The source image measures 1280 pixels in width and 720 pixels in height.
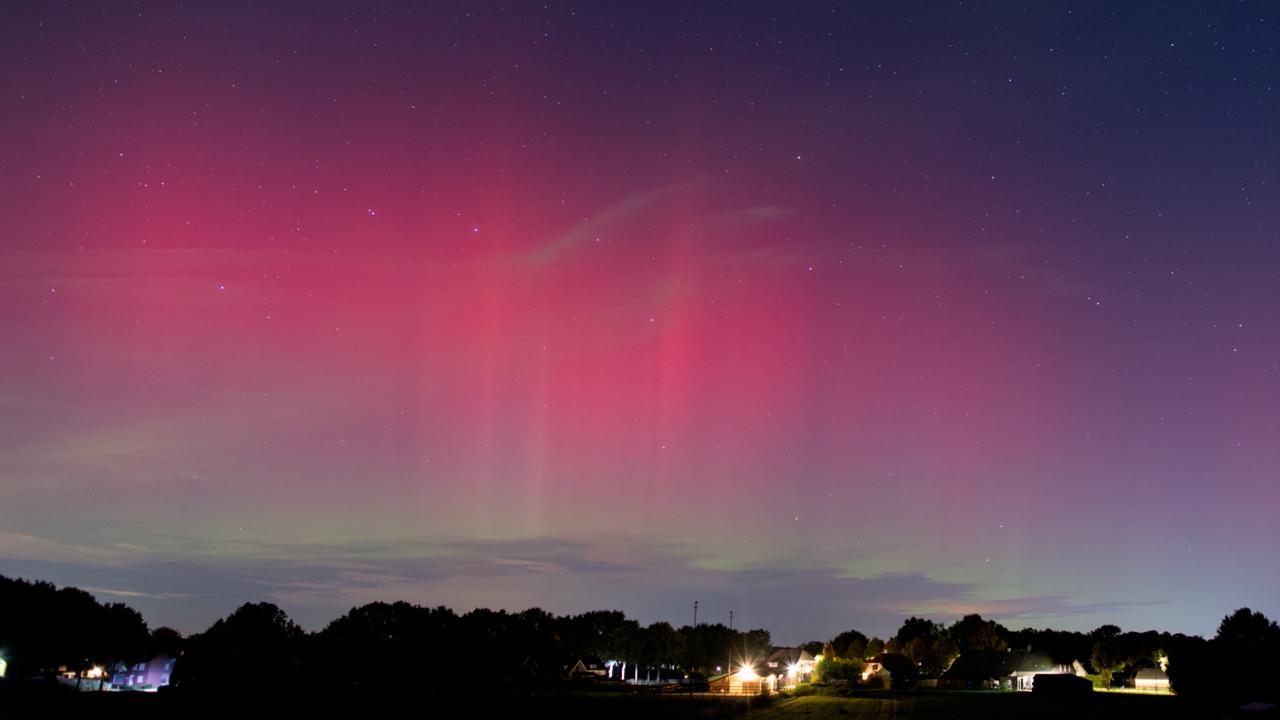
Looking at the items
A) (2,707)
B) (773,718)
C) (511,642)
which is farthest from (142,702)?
(511,642)

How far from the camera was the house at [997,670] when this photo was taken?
490 ft

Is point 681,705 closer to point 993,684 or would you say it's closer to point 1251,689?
point 1251,689

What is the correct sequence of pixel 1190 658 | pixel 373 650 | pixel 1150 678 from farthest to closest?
pixel 1150 678 → pixel 373 650 → pixel 1190 658

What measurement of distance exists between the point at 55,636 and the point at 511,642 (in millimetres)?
84635

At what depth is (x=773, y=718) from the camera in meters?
55.7

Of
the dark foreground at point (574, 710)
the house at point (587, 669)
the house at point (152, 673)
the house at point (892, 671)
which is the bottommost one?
the house at point (152, 673)

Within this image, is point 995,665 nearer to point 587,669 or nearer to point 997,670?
point 997,670

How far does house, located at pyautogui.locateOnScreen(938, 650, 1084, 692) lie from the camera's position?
150m

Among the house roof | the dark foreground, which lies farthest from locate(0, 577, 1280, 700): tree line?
the dark foreground

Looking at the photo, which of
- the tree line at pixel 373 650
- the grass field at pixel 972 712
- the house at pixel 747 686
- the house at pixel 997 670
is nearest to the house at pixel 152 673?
the tree line at pixel 373 650

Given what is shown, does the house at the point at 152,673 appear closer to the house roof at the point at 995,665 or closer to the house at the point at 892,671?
the house at the point at 892,671

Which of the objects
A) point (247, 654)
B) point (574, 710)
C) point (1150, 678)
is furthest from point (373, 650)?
point (1150, 678)

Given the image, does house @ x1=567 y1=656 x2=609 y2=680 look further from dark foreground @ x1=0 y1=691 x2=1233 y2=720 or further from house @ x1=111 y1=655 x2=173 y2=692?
dark foreground @ x1=0 y1=691 x2=1233 y2=720

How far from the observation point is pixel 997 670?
155m
